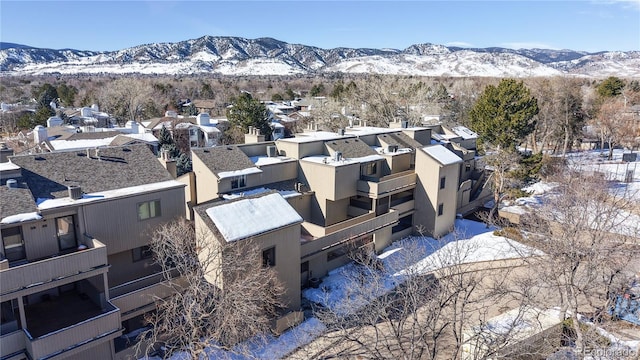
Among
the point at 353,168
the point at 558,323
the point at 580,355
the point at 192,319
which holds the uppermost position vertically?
the point at 353,168

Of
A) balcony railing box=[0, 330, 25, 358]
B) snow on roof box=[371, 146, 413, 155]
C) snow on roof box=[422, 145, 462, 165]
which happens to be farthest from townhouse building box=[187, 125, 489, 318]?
balcony railing box=[0, 330, 25, 358]

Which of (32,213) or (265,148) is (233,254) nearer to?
(32,213)

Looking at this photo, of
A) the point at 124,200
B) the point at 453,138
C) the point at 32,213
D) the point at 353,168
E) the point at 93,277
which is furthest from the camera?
the point at 453,138

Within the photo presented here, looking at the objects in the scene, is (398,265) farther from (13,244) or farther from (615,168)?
(615,168)

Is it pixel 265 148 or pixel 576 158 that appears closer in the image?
pixel 265 148

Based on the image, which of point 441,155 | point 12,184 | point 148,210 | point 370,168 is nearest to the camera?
point 12,184

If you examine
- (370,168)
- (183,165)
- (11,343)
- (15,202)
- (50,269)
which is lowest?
(11,343)

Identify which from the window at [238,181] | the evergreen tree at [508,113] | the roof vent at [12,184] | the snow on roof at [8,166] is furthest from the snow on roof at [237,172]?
the evergreen tree at [508,113]

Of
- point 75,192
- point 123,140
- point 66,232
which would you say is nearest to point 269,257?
point 66,232

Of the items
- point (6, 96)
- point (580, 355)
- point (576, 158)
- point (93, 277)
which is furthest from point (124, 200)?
point (6, 96)
